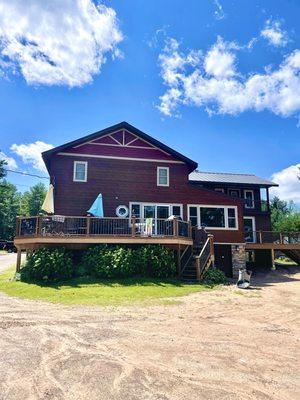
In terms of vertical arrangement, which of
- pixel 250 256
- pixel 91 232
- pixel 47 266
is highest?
pixel 91 232

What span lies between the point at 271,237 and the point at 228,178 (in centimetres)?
687

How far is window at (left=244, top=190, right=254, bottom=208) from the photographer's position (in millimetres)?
28703

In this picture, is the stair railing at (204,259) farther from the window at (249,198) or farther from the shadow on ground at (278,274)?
the window at (249,198)

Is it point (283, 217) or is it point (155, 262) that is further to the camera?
point (283, 217)

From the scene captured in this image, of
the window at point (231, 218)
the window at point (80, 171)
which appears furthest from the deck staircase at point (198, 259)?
the window at point (80, 171)

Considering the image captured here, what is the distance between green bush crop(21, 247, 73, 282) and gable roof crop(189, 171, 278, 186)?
15.2m

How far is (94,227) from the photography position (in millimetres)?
17203

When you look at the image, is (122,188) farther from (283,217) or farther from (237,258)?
(283,217)

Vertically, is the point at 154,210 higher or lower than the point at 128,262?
higher

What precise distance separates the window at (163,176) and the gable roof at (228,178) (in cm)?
632

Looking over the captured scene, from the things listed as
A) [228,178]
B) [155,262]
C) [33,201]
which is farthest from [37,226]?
[33,201]

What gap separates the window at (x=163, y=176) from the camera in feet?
71.8

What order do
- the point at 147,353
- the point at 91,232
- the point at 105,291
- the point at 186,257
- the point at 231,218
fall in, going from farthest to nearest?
1. the point at 231,218
2. the point at 186,257
3. the point at 91,232
4. the point at 105,291
5. the point at 147,353

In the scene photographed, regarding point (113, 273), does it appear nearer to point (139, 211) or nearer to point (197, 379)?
point (139, 211)
